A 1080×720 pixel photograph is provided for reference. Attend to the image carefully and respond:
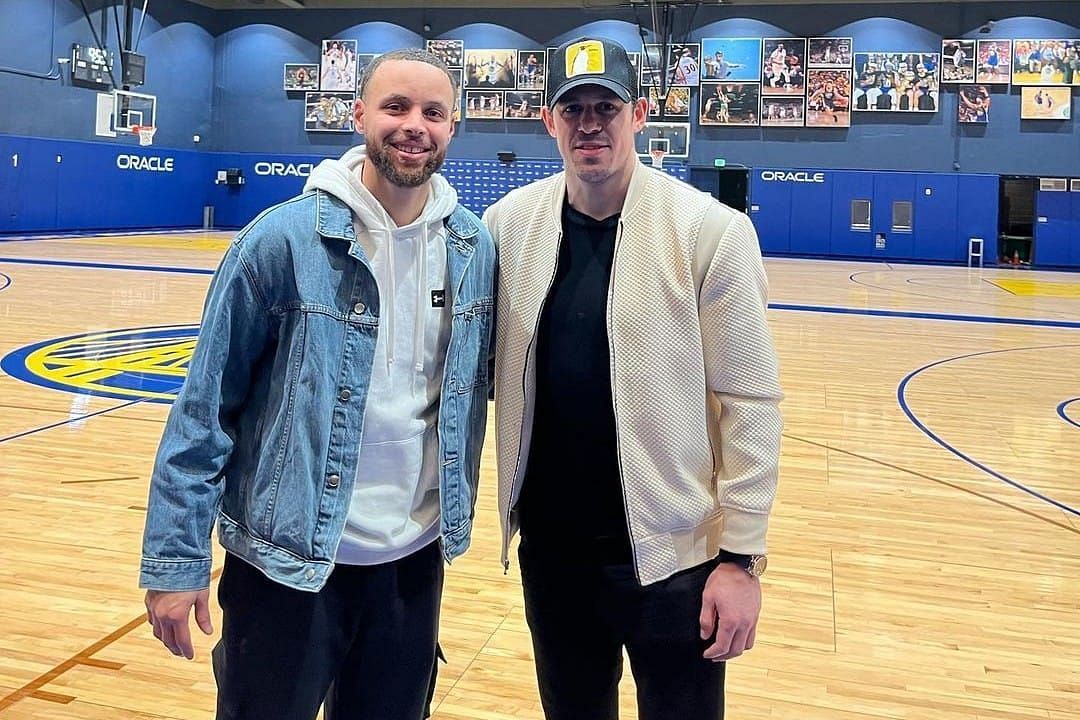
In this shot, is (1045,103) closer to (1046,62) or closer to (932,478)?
(1046,62)

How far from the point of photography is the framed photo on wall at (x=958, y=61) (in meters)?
24.1

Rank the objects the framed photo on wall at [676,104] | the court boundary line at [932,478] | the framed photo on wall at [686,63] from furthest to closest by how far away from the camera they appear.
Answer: the framed photo on wall at [676,104]
the framed photo on wall at [686,63]
the court boundary line at [932,478]

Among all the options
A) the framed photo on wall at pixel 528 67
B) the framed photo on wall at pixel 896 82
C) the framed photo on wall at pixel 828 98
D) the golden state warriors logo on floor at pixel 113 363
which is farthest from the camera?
the framed photo on wall at pixel 528 67

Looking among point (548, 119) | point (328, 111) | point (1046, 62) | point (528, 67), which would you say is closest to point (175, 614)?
point (548, 119)

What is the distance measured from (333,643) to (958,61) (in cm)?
2585

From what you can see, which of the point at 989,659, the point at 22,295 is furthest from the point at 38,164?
the point at 989,659

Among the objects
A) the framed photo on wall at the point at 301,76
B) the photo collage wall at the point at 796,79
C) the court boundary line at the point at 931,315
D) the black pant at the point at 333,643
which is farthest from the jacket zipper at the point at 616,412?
the framed photo on wall at the point at 301,76

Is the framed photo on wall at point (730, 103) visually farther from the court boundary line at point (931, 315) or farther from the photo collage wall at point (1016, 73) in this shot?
the court boundary line at point (931, 315)

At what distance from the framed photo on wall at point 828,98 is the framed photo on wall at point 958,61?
2.26 meters

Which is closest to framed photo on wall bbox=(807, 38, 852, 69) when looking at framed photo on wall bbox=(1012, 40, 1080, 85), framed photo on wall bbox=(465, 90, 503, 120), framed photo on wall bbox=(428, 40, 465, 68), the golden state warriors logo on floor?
framed photo on wall bbox=(1012, 40, 1080, 85)

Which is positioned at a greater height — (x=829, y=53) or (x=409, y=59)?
(x=829, y=53)

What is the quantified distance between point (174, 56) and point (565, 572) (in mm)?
27689

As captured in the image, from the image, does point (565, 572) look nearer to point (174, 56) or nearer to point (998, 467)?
point (998, 467)

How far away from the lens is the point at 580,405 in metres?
1.94
